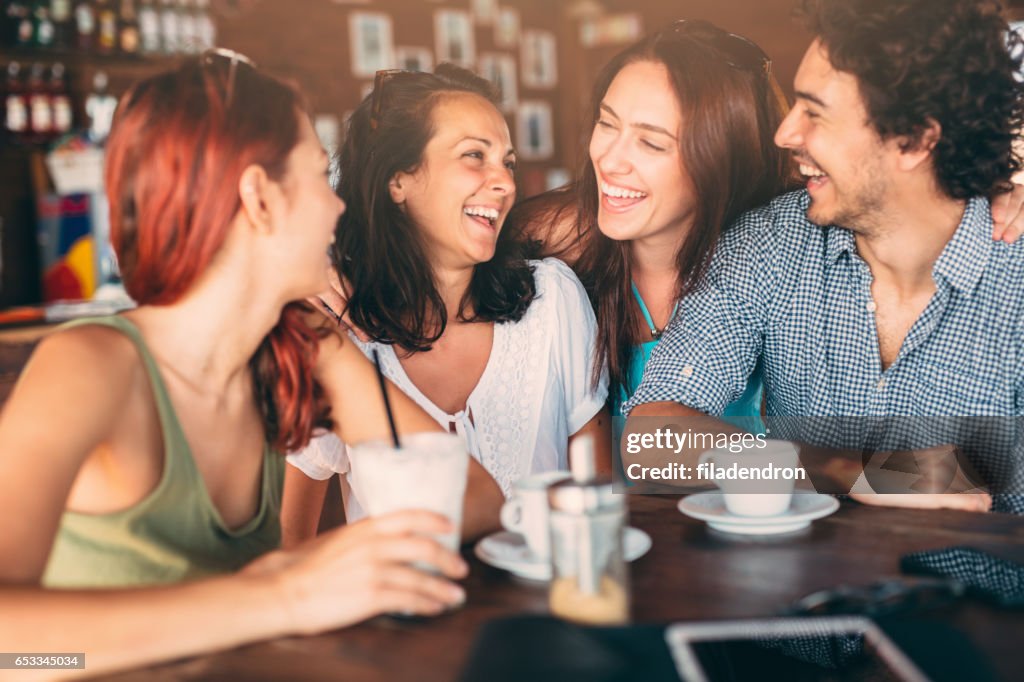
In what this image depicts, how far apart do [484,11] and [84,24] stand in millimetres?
2914

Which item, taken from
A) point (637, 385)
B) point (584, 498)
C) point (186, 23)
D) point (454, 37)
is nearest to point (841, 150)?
point (637, 385)

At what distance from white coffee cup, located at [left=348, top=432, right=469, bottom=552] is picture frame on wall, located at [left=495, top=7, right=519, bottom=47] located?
20.2 feet

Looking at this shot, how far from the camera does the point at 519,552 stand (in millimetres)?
1144

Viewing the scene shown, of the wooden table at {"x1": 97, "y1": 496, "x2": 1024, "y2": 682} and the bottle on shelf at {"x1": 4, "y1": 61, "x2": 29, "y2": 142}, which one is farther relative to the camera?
the bottle on shelf at {"x1": 4, "y1": 61, "x2": 29, "y2": 142}

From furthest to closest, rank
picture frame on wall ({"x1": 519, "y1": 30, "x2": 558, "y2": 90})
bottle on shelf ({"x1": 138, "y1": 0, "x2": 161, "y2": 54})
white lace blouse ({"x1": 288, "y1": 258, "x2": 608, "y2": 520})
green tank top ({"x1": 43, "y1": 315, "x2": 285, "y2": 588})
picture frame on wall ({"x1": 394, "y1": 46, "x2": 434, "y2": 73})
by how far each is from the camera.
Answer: picture frame on wall ({"x1": 519, "y1": 30, "x2": 558, "y2": 90}) < picture frame on wall ({"x1": 394, "y1": 46, "x2": 434, "y2": 73}) < bottle on shelf ({"x1": 138, "y1": 0, "x2": 161, "y2": 54}) < white lace blouse ({"x1": 288, "y1": 258, "x2": 608, "y2": 520}) < green tank top ({"x1": 43, "y1": 315, "x2": 285, "y2": 588})

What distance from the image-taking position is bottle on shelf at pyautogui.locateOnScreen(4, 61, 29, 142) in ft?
14.2

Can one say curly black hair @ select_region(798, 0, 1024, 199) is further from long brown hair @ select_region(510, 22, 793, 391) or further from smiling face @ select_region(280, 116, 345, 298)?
smiling face @ select_region(280, 116, 345, 298)

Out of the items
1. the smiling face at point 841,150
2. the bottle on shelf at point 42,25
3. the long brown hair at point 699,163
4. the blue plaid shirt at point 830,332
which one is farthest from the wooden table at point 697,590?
the bottle on shelf at point 42,25

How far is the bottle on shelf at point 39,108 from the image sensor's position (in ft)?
14.5

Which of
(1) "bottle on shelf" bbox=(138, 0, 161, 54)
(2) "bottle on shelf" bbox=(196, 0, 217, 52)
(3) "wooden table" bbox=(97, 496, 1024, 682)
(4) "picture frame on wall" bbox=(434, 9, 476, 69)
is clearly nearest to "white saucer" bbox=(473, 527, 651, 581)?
(3) "wooden table" bbox=(97, 496, 1024, 682)

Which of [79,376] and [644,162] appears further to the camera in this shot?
[644,162]

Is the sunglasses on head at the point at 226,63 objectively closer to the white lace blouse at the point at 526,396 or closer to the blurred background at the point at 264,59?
the white lace blouse at the point at 526,396

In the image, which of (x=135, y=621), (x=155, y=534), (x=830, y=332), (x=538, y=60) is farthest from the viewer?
(x=538, y=60)

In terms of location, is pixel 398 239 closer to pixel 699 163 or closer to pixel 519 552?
pixel 699 163
